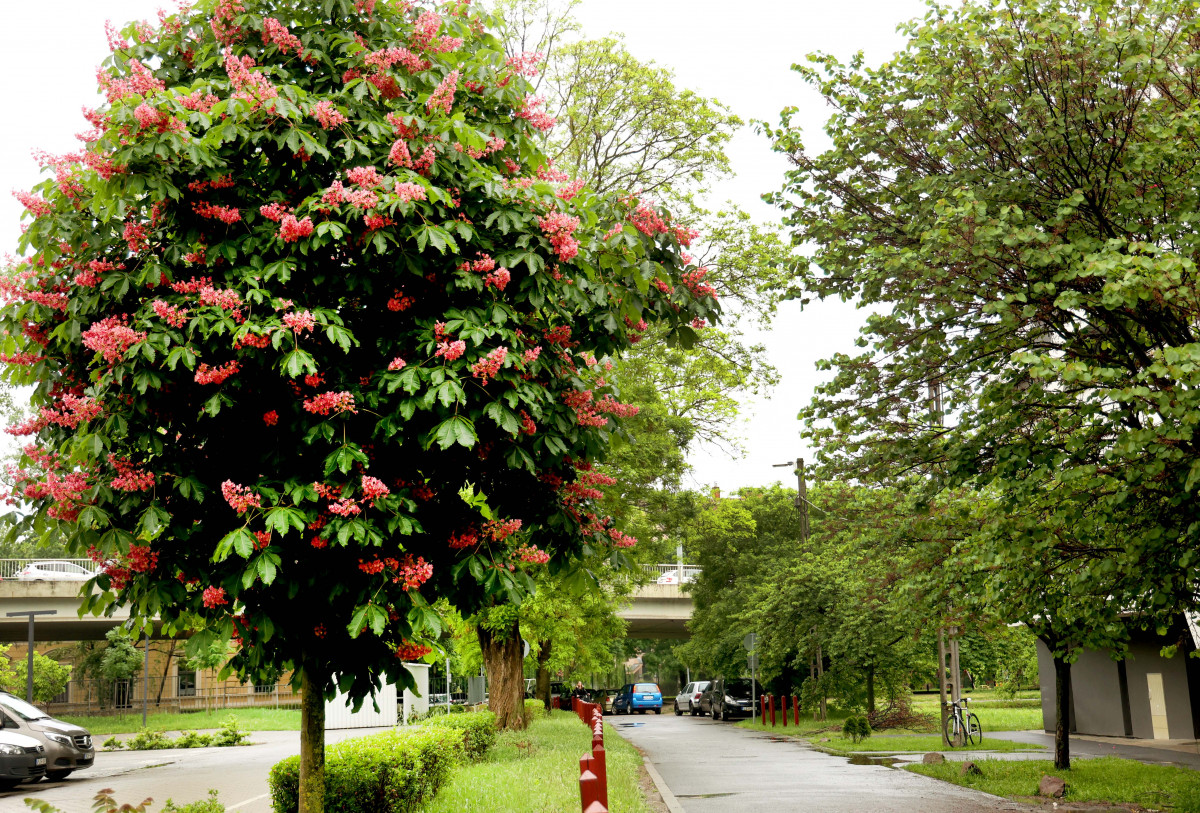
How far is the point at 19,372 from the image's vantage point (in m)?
6.36

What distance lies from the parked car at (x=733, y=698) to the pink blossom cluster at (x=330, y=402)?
3636 cm

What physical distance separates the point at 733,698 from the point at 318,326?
37404 millimetres

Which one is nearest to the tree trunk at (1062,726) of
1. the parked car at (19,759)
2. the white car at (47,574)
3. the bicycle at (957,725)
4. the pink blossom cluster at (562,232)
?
the bicycle at (957,725)

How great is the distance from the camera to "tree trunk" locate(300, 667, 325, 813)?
7289mm

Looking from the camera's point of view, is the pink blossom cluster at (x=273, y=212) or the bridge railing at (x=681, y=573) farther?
the bridge railing at (x=681, y=573)

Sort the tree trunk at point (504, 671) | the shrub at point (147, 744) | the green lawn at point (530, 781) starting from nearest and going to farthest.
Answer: the green lawn at point (530, 781) < the tree trunk at point (504, 671) < the shrub at point (147, 744)

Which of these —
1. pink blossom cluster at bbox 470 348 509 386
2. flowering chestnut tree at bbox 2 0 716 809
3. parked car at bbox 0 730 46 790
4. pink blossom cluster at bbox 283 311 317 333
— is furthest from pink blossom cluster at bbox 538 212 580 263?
parked car at bbox 0 730 46 790

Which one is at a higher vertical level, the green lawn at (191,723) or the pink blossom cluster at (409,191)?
the pink blossom cluster at (409,191)

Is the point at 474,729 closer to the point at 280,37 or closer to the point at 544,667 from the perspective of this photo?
the point at 280,37

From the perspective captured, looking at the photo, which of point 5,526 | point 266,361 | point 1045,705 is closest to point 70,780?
point 5,526

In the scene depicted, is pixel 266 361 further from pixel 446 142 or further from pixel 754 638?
pixel 754 638

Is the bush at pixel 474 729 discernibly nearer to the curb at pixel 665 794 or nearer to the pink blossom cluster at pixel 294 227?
the curb at pixel 665 794

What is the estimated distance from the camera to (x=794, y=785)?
48.3ft

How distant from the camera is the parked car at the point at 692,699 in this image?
154 feet
